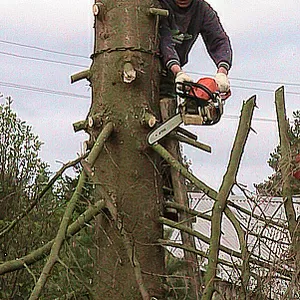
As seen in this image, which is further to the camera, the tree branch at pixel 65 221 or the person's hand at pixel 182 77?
the person's hand at pixel 182 77

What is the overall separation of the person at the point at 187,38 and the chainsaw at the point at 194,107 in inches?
2.7

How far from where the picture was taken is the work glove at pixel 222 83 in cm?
371

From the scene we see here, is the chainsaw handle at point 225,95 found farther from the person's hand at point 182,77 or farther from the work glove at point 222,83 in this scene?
A: the person's hand at point 182,77

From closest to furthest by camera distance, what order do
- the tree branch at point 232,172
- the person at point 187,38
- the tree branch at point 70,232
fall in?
the tree branch at point 232,172 → the tree branch at point 70,232 → the person at point 187,38

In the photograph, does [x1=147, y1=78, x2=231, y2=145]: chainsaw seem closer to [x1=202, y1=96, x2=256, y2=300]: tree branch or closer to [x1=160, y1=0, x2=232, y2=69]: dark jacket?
[x1=160, y1=0, x2=232, y2=69]: dark jacket

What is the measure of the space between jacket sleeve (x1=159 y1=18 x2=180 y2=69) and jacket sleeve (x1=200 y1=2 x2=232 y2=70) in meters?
0.31

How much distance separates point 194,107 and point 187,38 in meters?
0.53

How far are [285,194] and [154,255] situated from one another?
0.67m

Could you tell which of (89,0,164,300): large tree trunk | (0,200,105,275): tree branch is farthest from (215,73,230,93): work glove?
(0,200,105,275): tree branch

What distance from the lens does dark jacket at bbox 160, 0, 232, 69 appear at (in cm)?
382

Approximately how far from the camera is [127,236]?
342 centimetres

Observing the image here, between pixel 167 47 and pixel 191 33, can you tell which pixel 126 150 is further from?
pixel 191 33

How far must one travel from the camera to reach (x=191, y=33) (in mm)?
4070

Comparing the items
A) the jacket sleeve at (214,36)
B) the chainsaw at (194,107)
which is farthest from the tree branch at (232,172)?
the jacket sleeve at (214,36)
